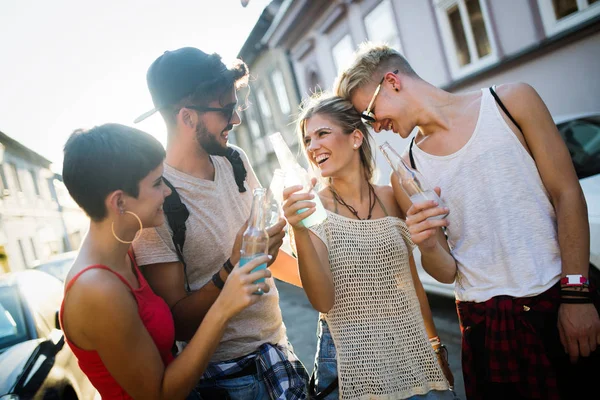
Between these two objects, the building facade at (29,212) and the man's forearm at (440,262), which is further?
the building facade at (29,212)

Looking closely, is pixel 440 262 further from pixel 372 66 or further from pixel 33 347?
pixel 33 347

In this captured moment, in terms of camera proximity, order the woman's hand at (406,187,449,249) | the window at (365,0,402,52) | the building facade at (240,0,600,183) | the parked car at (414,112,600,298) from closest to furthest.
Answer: the woman's hand at (406,187,449,249) < the parked car at (414,112,600,298) < the building facade at (240,0,600,183) < the window at (365,0,402,52)

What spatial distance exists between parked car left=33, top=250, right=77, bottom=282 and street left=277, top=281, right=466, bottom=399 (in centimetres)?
317

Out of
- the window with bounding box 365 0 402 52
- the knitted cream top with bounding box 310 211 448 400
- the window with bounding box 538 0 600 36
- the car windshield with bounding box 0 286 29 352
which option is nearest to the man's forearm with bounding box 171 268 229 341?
the knitted cream top with bounding box 310 211 448 400

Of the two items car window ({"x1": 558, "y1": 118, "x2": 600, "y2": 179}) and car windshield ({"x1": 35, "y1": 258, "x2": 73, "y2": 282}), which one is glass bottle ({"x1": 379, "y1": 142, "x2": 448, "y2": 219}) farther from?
car window ({"x1": 558, "y1": 118, "x2": 600, "y2": 179})

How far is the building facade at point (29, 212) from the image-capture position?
2064 millimetres

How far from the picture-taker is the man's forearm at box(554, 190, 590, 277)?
1800mm

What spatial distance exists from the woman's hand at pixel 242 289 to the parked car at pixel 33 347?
0.99m

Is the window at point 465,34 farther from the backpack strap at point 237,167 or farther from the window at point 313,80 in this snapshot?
the backpack strap at point 237,167

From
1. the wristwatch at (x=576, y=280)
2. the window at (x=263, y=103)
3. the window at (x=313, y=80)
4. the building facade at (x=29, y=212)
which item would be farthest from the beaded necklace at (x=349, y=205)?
the window at (x=263, y=103)

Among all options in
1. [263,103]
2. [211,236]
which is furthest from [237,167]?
[263,103]

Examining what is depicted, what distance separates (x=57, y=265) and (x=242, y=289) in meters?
1.83

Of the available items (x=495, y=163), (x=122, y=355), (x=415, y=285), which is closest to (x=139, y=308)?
(x=122, y=355)

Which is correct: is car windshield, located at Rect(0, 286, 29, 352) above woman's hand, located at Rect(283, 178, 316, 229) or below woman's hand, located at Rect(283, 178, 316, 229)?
below
